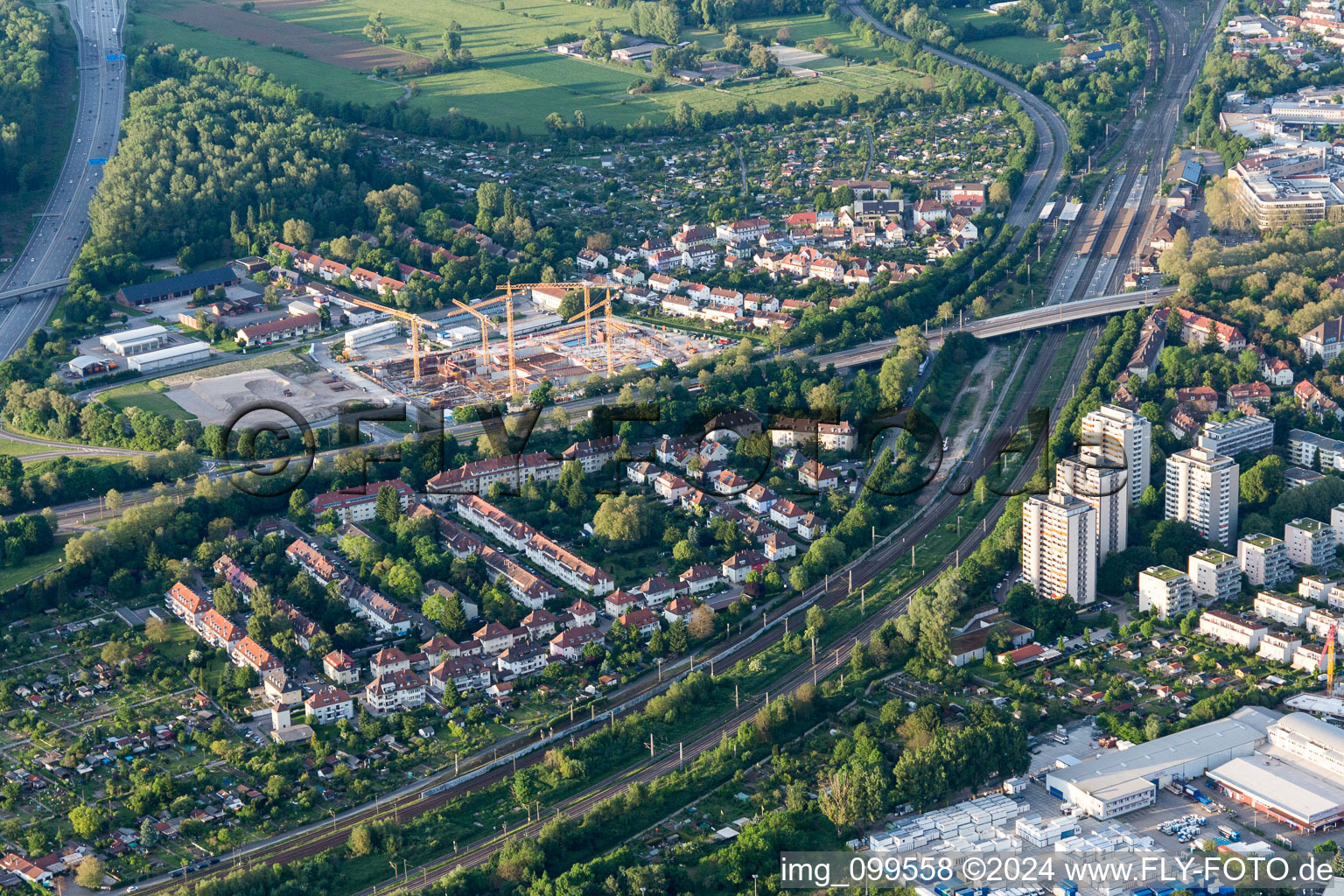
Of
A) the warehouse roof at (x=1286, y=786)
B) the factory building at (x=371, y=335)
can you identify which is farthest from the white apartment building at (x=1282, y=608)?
the factory building at (x=371, y=335)

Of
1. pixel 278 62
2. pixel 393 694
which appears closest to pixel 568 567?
pixel 393 694

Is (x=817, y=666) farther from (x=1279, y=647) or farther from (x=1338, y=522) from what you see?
(x=1338, y=522)

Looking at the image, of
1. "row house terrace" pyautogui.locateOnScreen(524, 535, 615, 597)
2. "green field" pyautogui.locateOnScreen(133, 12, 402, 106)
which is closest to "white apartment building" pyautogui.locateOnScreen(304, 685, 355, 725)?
"row house terrace" pyautogui.locateOnScreen(524, 535, 615, 597)

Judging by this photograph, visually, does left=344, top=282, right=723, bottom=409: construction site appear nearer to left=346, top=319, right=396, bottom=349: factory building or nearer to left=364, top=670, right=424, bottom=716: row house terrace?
left=346, top=319, right=396, bottom=349: factory building

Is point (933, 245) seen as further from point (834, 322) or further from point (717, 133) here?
point (717, 133)

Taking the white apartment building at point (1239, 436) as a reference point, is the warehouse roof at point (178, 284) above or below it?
above

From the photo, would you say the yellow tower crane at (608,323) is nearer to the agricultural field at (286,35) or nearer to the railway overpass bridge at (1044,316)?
the railway overpass bridge at (1044,316)
